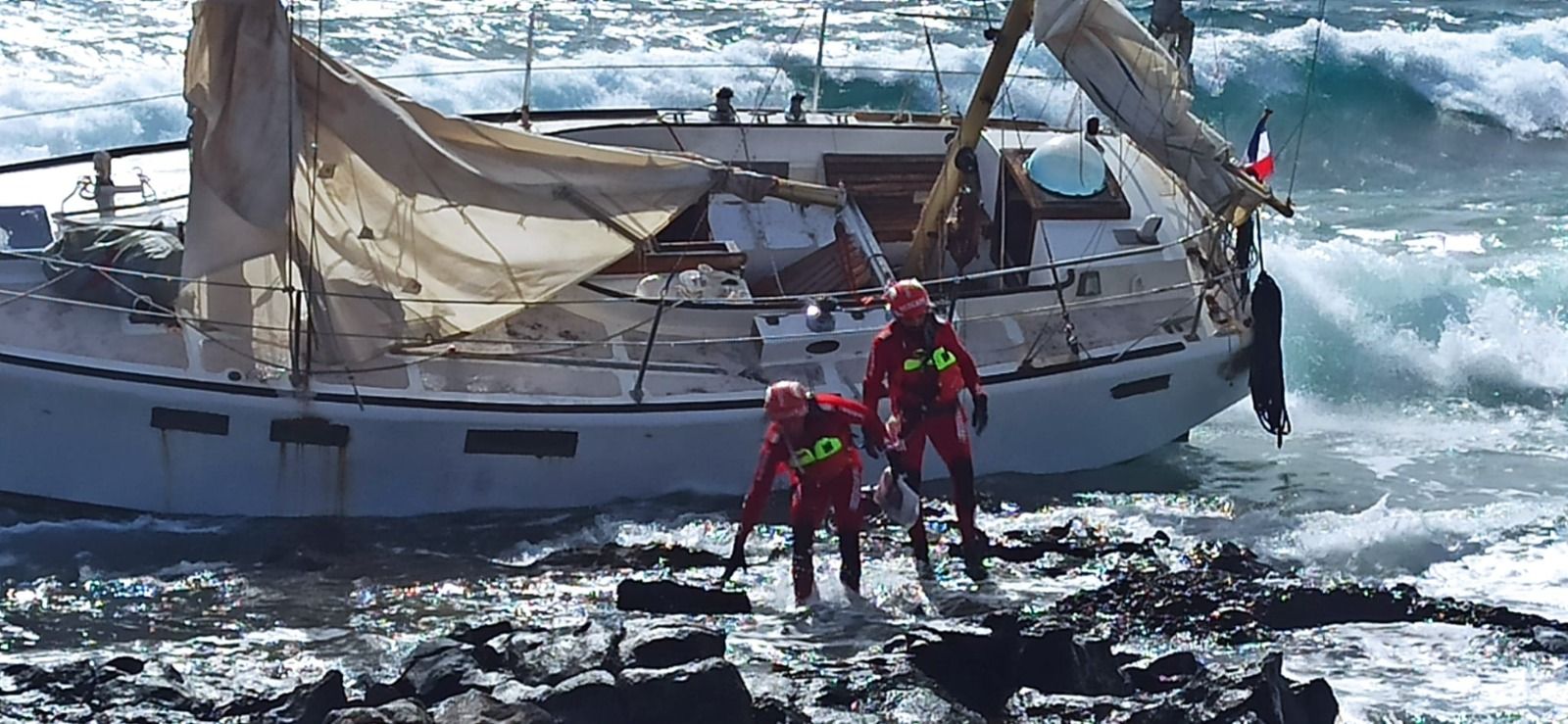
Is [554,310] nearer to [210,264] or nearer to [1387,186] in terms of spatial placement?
[210,264]

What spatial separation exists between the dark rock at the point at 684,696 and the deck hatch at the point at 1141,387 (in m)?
6.19

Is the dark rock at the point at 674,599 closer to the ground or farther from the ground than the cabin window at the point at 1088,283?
closer to the ground

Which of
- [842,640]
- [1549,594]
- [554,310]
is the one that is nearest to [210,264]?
[554,310]

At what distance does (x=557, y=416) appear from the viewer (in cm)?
1412

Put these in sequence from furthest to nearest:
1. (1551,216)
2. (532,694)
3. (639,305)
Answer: (1551,216), (639,305), (532,694)

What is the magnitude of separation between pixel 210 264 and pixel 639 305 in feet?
9.54

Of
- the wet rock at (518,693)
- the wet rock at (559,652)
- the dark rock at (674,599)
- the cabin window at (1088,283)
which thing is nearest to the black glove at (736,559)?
the dark rock at (674,599)

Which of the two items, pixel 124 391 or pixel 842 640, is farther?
pixel 124 391

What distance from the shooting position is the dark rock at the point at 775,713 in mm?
10492

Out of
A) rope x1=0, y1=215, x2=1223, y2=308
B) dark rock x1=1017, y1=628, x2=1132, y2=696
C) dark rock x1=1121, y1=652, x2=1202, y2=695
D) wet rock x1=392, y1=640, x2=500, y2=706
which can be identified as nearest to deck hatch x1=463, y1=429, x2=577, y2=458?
rope x1=0, y1=215, x2=1223, y2=308

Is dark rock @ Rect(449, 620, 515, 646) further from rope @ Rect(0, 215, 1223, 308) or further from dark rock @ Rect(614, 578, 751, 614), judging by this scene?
rope @ Rect(0, 215, 1223, 308)

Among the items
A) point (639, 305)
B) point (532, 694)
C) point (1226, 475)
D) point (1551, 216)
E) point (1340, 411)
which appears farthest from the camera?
point (1551, 216)

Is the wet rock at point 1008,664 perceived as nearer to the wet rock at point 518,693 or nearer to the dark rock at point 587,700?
the dark rock at point 587,700

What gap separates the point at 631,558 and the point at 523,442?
1.14 metres
